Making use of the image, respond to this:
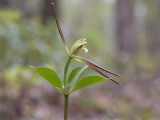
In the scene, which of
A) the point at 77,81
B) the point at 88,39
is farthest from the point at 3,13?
the point at 77,81

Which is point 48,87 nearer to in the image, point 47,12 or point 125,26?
point 47,12

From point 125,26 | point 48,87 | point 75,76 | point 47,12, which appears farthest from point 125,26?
point 75,76

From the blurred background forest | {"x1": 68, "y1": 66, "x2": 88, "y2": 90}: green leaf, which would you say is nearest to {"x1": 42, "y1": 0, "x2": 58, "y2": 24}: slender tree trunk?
the blurred background forest

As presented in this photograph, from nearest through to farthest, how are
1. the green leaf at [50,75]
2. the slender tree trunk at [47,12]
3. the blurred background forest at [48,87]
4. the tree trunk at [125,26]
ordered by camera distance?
the green leaf at [50,75], the blurred background forest at [48,87], the slender tree trunk at [47,12], the tree trunk at [125,26]

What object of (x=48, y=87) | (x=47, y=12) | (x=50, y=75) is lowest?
(x=50, y=75)

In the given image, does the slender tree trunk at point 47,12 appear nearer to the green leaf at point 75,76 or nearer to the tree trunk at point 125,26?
the tree trunk at point 125,26

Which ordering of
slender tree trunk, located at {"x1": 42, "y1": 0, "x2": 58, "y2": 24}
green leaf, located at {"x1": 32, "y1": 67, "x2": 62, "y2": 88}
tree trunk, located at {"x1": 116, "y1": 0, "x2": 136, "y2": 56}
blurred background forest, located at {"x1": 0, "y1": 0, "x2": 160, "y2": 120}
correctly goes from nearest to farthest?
green leaf, located at {"x1": 32, "y1": 67, "x2": 62, "y2": 88}, blurred background forest, located at {"x1": 0, "y1": 0, "x2": 160, "y2": 120}, slender tree trunk, located at {"x1": 42, "y1": 0, "x2": 58, "y2": 24}, tree trunk, located at {"x1": 116, "y1": 0, "x2": 136, "y2": 56}

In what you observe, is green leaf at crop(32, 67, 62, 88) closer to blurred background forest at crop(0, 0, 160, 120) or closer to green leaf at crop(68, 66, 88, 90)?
green leaf at crop(68, 66, 88, 90)

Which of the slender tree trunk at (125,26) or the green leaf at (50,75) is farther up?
the slender tree trunk at (125,26)

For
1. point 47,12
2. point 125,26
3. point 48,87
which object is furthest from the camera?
point 125,26

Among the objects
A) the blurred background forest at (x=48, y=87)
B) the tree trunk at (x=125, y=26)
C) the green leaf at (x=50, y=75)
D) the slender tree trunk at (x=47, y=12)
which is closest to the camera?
the green leaf at (x=50, y=75)

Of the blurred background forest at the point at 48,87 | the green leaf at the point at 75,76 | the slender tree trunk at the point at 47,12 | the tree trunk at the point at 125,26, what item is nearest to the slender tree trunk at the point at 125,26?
Answer: the tree trunk at the point at 125,26
